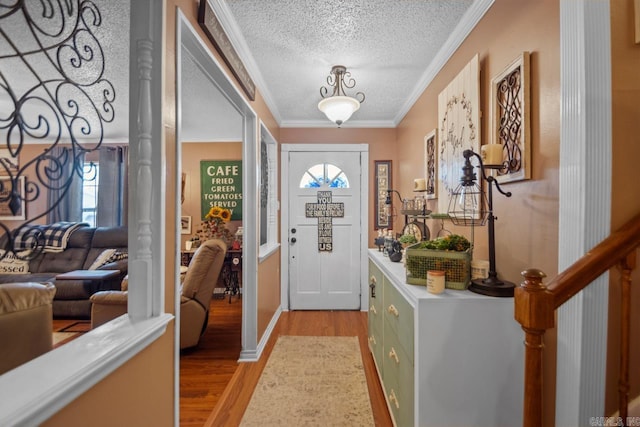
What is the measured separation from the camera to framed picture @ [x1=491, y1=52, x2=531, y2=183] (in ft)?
4.15

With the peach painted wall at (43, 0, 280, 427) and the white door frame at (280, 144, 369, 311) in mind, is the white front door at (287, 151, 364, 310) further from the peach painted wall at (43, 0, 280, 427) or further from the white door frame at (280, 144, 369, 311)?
the peach painted wall at (43, 0, 280, 427)

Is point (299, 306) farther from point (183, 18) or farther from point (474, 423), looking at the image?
point (183, 18)

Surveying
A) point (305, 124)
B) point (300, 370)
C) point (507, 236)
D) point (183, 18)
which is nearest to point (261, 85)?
point (305, 124)

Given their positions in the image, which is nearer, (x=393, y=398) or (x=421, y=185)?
(x=393, y=398)

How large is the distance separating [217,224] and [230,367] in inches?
85.5

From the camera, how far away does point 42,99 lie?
798 millimetres

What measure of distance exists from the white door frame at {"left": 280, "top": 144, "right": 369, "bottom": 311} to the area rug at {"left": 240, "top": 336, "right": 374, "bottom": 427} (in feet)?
3.29

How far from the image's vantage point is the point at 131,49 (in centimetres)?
105

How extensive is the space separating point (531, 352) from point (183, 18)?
1869 mm

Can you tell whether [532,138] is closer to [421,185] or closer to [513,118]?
[513,118]

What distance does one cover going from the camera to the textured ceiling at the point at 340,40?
5.61 feet

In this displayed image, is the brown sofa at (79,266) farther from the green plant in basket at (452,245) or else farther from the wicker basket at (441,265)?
the green plant in basket at (452,245)

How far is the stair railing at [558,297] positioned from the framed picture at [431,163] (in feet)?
4.86

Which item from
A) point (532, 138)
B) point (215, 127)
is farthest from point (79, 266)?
point (532, 138)
